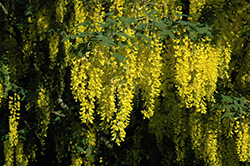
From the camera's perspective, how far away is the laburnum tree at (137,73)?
2.61 m

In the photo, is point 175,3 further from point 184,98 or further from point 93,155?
point 93,155

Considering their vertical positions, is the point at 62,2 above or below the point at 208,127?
above

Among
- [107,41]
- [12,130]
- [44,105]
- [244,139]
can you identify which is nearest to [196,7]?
[244,139]

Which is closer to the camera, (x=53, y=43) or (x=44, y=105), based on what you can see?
(x=53, y=43)

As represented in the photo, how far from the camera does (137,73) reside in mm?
2818

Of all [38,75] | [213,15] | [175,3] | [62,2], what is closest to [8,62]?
[38,75]

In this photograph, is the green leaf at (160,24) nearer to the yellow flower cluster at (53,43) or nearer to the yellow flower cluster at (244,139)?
the yellow flower cluster at (244,139)

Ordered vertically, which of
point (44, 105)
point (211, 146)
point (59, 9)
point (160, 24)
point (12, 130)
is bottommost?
point (211, 146)

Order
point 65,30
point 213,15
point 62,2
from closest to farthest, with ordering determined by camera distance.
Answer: point 213,15
point 62,2
point 65,30

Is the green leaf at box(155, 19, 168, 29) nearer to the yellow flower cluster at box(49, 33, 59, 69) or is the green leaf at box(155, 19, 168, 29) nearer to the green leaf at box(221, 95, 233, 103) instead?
the green leaf at box(221, 95, 233, 103)

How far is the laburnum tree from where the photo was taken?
2.61 metres

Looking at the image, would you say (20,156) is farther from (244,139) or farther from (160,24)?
(160,24)

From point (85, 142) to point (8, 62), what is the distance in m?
1.73

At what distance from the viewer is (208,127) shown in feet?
13.5
